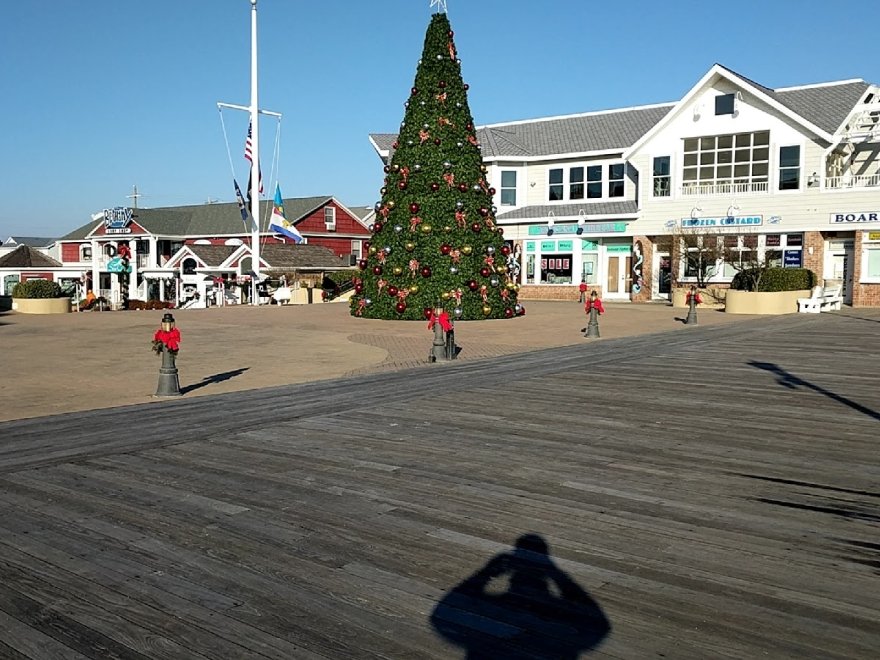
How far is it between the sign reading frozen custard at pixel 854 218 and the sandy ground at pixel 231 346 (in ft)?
20.6

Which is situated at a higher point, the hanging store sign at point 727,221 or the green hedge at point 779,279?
the hanging store sign at point 727,221

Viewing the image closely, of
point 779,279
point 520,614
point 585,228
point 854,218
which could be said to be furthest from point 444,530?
point 585,228

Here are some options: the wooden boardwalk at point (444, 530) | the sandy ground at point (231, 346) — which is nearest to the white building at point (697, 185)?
the sandy ground at point (231, 346)

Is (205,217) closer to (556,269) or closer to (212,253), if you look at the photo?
(212,253)

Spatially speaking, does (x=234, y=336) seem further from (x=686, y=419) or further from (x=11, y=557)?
(x=11, y=557)

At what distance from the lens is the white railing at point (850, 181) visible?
3194cm

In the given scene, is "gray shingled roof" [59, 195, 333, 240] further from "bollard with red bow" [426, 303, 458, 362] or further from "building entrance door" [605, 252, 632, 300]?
"bollard with red bow" [426, 303, 458, 362]

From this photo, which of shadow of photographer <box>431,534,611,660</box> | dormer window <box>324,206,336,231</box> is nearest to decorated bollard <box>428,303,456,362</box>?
shadow of photographer <box>431,534,611,660</box>

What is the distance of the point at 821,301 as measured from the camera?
28906 mm

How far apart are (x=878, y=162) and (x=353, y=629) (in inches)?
1443

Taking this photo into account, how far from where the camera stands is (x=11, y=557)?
5.00m

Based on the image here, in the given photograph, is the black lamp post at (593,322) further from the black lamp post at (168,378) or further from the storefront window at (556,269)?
the storefront window at (556,269)

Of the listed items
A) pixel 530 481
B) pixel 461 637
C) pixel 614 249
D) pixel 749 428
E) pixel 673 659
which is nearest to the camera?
pixel 673 659

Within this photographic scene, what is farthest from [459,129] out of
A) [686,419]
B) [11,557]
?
[11,557]
